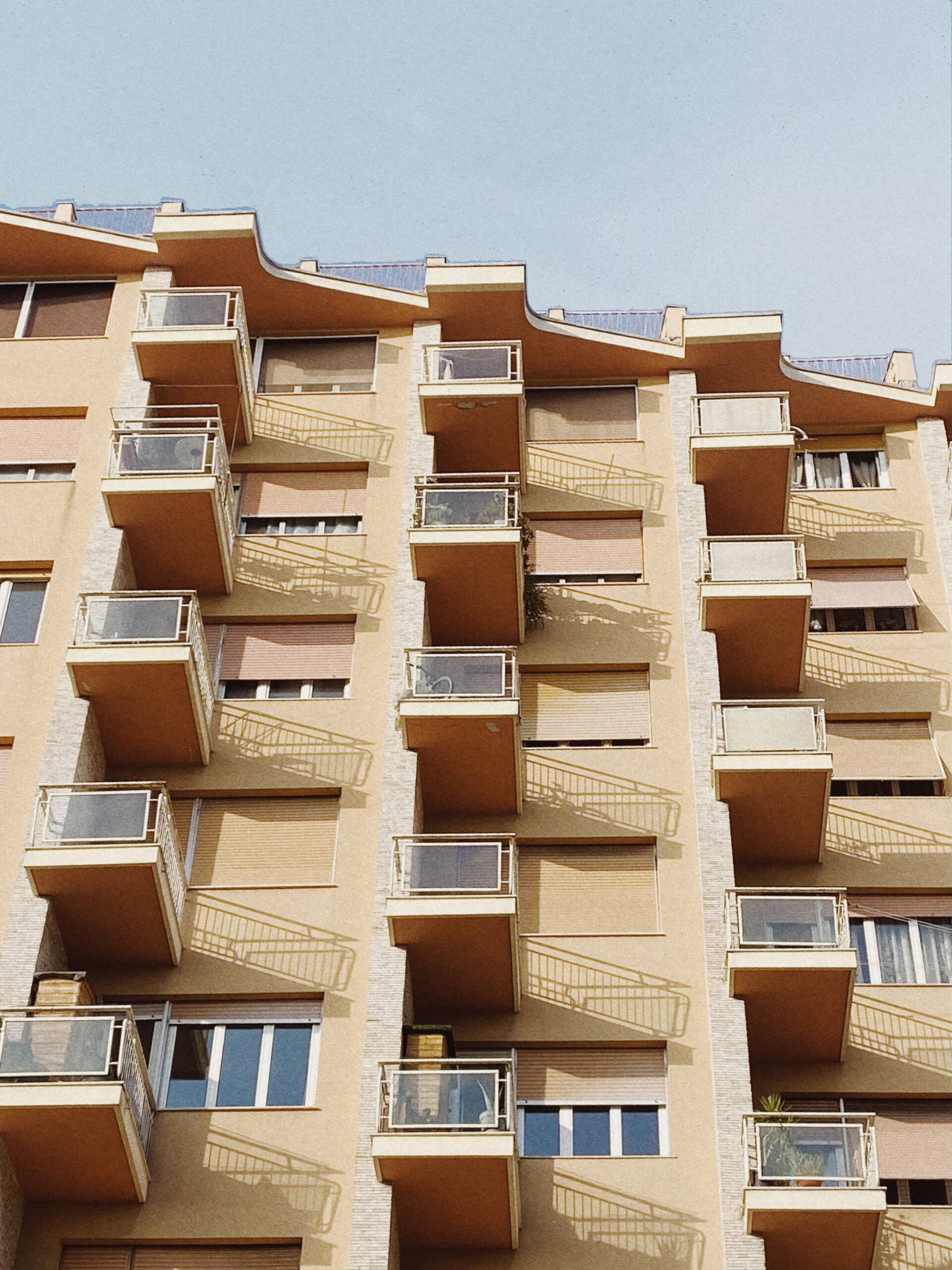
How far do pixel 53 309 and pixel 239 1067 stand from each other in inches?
483

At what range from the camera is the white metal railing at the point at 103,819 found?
58.5 feet

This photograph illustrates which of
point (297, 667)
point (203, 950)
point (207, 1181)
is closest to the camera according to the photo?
point (207, 1181)

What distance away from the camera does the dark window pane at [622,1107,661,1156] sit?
17.6m

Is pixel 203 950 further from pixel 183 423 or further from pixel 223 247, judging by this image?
pixel 223 247

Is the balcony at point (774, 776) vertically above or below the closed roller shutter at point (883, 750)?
below

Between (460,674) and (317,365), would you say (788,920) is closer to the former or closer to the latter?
(460,674)

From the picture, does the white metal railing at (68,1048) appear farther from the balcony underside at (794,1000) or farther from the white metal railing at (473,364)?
the white metal railing at (473,364)

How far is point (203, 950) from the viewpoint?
1864cm

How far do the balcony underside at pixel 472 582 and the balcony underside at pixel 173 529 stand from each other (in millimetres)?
2514

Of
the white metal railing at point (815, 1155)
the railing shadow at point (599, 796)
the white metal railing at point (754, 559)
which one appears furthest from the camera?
the white metal railing at point (754, 559)

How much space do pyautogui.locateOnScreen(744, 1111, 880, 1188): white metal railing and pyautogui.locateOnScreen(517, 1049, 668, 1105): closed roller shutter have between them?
1.68 m

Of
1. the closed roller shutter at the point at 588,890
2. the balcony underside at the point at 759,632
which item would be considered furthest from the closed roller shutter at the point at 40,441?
the balcony underside at the point at 759,632

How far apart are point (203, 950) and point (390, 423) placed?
8.66 m

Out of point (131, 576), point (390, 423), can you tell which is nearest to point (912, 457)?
point (390, 423)
